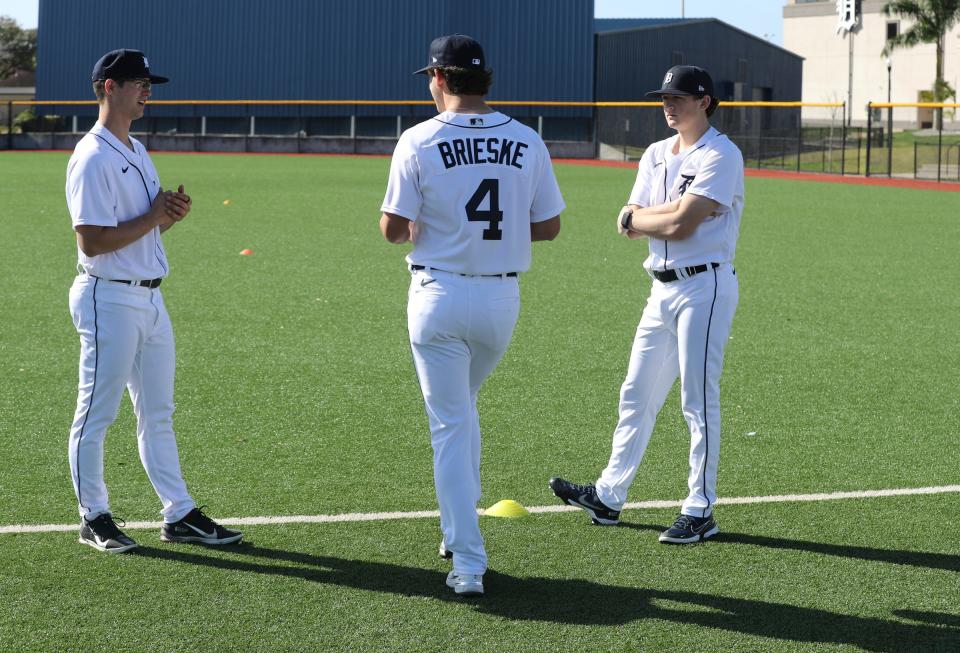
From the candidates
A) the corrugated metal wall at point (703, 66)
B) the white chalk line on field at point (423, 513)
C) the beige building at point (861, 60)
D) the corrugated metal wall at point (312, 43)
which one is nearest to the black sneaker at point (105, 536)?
Answer: the white chalk line on field at point (423, 513)

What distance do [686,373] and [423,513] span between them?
1479 mm

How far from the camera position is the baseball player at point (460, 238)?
180 inches

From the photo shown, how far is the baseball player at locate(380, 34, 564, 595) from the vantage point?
458cm

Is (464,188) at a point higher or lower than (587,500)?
higher

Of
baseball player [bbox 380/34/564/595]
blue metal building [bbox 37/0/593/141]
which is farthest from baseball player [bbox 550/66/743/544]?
blue metal building [bbox 37/0/593/141]

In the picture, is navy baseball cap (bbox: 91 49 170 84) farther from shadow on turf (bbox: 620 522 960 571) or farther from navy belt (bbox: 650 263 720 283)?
shadow on turf (bbox: 620 522 960 571)

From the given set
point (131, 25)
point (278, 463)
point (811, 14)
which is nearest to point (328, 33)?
point (131, 25)

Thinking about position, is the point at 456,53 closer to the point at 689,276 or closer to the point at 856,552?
the point at 689,276

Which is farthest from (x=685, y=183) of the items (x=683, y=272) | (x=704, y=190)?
(x=683, y=272)

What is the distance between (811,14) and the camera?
92.6m

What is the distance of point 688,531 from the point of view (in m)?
5.47

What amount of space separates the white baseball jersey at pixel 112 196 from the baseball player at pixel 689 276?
2.13 meters

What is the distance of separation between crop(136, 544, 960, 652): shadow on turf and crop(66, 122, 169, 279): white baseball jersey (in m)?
1.28

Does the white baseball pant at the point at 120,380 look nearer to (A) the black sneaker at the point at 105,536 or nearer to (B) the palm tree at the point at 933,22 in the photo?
(A) the black sneaker at the point at 105,536
